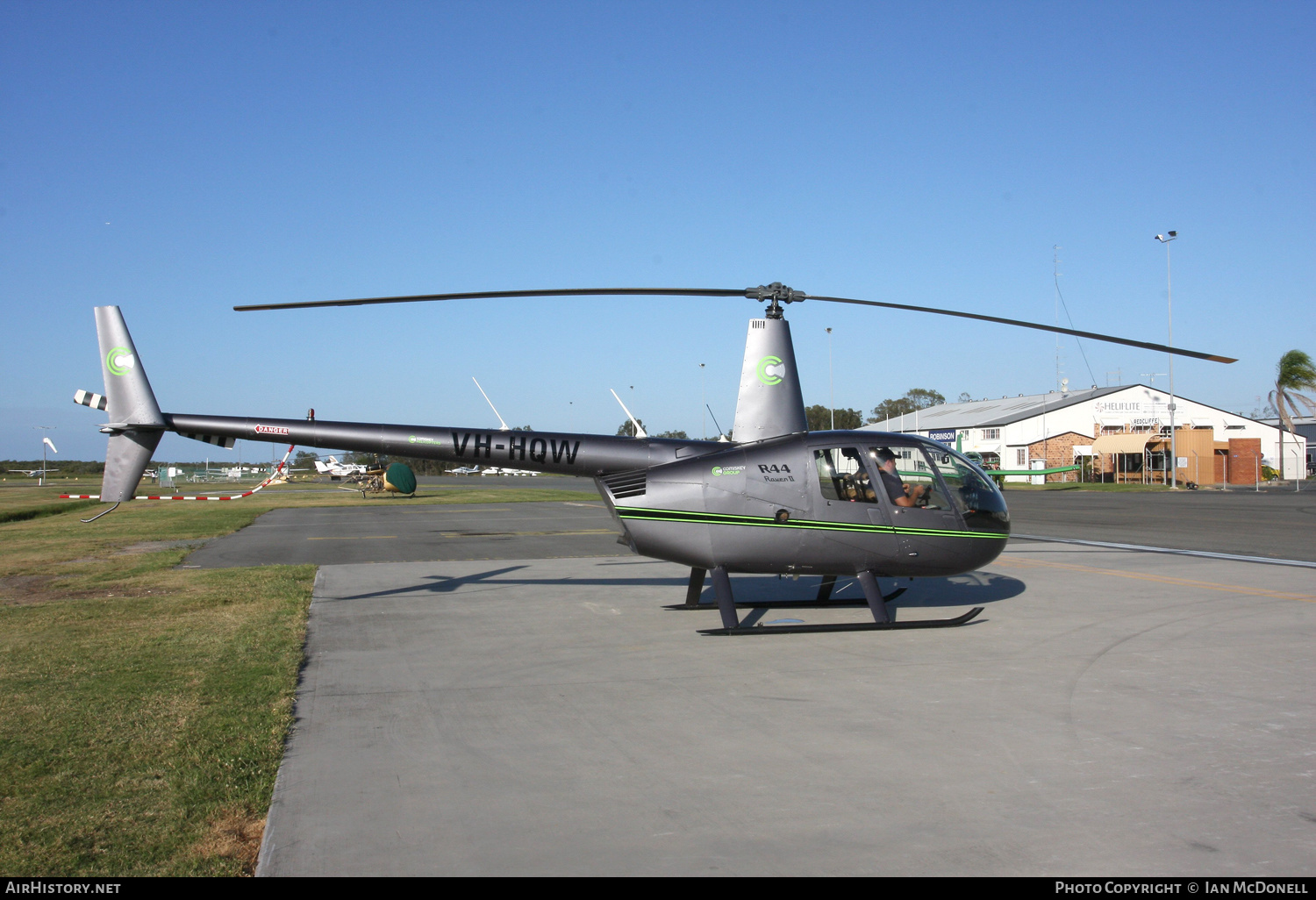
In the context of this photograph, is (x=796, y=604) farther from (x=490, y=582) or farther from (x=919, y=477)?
(x=490, y=582)

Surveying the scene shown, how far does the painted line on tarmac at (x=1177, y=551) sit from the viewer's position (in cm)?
1477

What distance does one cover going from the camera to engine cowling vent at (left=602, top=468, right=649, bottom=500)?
32.8ft

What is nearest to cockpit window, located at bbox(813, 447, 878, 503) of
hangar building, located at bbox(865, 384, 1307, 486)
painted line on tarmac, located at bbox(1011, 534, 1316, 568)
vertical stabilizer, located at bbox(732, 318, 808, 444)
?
vertical stabilizer, located at bbox(732, 318, 808, 444)

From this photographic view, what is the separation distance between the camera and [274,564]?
16016 millimetres

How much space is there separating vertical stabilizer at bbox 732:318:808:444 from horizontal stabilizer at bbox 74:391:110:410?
773 cm

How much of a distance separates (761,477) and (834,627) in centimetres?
188

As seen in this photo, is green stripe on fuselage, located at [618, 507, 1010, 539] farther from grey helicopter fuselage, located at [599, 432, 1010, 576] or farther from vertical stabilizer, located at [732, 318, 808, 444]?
vertical stabilizer, located at [732, 318, 808, 444]

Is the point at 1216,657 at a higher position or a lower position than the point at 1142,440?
lower

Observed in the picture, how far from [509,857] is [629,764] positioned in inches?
56.2

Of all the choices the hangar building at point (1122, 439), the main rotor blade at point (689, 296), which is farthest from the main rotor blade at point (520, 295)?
the hangar building at point (1122, 439)

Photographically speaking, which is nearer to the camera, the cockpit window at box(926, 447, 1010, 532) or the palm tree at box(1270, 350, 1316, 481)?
the cockpit window at box(926, 447, 1010, 532)

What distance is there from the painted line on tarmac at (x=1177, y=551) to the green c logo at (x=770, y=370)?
1057 centimetres
